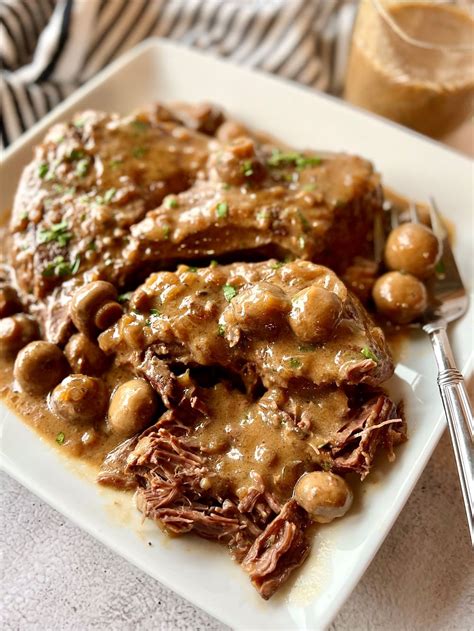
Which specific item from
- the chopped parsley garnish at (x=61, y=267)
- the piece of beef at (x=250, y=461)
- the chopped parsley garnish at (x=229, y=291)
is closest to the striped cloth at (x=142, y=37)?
the chopped parsley garnish at (x=61, y=267)

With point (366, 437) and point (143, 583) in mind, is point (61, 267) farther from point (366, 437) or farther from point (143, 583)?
point (366, 437)

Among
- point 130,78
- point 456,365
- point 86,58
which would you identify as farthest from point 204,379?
point 86,58

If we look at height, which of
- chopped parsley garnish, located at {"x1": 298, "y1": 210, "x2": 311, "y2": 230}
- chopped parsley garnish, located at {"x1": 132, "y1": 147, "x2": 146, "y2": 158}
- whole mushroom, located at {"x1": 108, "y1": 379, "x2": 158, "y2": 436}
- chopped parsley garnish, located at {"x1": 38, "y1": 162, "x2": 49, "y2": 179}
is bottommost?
whole mushroom, located at {"x1": 108, "y1": 379, "x2": 158, "y2": 436}

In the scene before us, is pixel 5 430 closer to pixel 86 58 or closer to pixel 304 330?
pixel 304 330

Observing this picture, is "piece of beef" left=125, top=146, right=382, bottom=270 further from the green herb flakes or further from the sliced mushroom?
the green herb flakes

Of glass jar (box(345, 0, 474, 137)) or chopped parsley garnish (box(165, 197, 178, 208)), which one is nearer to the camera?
A: chopped parsley garnish (box(165, 197, 178, 208))

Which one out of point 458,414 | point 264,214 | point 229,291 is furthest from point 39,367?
point 458,414

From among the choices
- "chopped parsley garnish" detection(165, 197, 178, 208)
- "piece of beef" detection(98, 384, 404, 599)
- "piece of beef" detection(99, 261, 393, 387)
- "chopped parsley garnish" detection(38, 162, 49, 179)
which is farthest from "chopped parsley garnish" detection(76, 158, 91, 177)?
"piece of beef" detection(98, 384, 404, 599)
